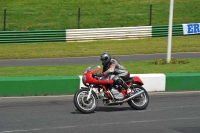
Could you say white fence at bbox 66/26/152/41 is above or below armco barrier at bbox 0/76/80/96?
above

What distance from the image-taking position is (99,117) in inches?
466

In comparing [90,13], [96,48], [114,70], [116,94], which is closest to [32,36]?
[96,48]

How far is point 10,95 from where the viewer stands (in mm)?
14914

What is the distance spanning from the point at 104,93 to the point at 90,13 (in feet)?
86.3

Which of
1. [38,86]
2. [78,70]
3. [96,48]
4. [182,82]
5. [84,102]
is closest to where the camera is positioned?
A: [84,102]

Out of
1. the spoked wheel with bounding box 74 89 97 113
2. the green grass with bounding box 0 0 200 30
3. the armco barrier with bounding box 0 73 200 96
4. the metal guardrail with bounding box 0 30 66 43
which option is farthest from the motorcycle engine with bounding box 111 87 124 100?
the green grass with bounding box 0 0 200 30

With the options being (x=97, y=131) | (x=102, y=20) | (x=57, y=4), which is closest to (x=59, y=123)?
(x=97, y=131)

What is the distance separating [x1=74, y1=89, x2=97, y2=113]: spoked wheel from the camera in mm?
12133

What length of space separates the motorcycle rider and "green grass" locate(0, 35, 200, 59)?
49.1ft

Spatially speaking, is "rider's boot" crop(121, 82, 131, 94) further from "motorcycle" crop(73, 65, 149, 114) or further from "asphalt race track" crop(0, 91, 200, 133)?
"asphalt race track" crop(0, 91, 200, 133)

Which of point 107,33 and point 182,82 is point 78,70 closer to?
point 182,82

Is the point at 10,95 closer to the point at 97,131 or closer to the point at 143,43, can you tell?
the point at 97,131

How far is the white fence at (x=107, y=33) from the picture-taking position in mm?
32094

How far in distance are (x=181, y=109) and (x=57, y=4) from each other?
29.0m
